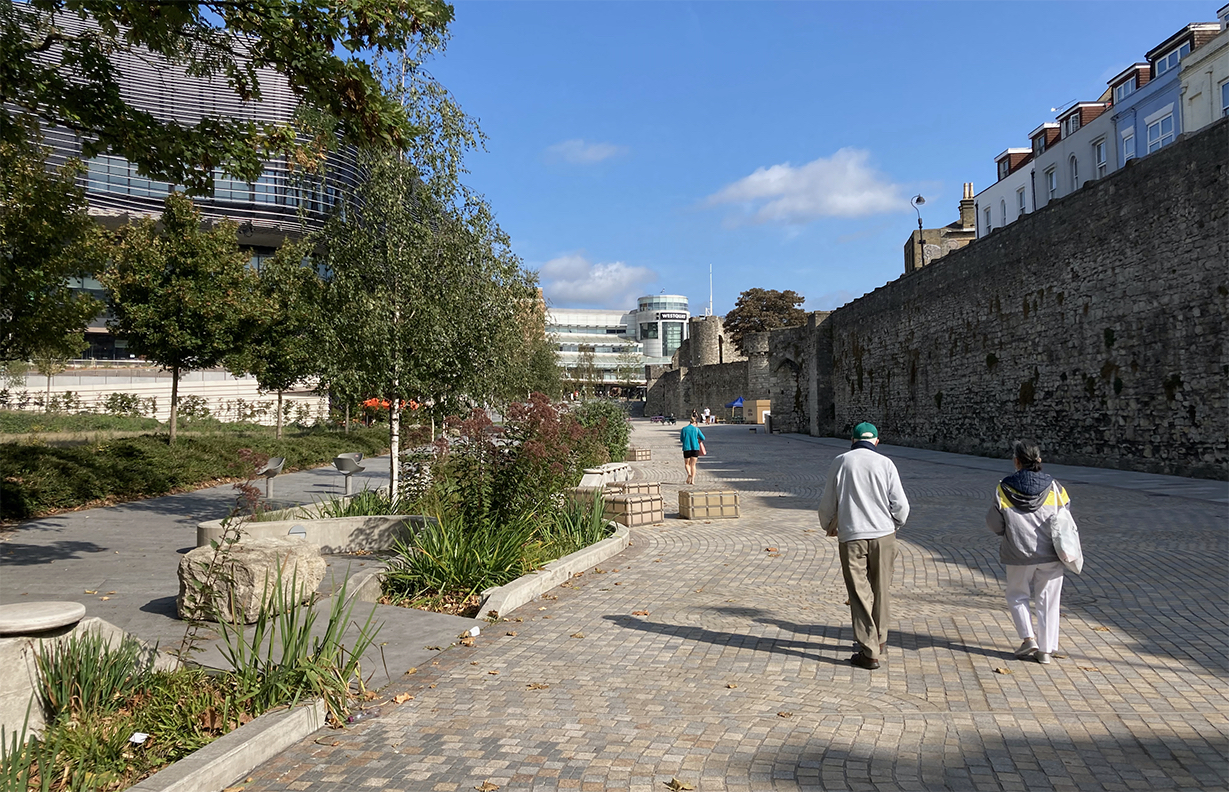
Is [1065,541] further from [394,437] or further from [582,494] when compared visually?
[394,437]

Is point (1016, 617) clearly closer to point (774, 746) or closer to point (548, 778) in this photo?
point (774, 746)

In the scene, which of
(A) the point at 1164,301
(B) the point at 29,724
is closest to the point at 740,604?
(B) the point at 29,724

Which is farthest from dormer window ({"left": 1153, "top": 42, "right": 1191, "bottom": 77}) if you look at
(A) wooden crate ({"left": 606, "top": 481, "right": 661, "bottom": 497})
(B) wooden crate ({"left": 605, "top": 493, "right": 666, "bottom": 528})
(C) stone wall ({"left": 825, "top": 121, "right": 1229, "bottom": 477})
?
(B) wooden crate ({"left": 605, "top": 493, "right": 666, "bottom": 528})

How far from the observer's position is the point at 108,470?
14.2 m

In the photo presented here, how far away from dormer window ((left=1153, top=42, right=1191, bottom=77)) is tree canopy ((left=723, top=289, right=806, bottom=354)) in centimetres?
4656

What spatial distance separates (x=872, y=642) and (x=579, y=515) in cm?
516

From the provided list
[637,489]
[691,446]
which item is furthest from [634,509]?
[691,446]

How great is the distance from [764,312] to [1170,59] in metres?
49.3

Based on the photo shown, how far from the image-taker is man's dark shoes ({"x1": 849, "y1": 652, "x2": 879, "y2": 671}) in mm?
5375

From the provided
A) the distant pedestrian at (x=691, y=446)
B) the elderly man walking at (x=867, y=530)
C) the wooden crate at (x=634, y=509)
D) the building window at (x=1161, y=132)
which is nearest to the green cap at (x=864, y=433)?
the elderly man walking at (x=867, y=530)

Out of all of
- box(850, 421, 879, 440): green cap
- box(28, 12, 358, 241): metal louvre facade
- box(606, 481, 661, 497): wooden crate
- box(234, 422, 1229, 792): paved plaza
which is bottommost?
box(234, 422, 1229, 792): paved plaza

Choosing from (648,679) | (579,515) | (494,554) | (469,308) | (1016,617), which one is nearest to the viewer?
(648,679)

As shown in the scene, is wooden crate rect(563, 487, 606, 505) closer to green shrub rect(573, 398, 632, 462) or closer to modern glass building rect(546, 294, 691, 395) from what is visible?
green shrub rect(573, 398, 632, 462)

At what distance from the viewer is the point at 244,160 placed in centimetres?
782
